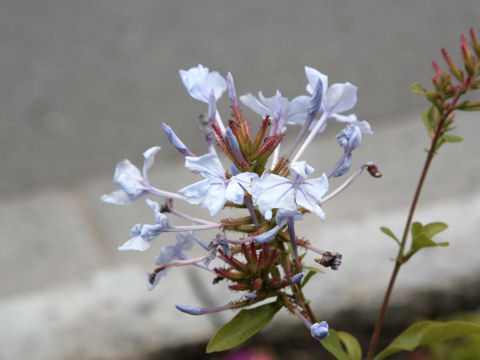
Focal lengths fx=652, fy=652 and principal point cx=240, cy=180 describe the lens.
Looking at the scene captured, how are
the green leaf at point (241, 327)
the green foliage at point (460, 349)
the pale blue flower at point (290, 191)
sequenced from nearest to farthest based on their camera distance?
the pale blue flower at point (290, 191) → the green leaf at point (241, 327) → the green foliage at point (460, 349)

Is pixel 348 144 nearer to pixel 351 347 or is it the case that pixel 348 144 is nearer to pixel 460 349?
pixel 351 347

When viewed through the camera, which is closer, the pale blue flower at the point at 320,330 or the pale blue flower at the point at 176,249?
the pale blue flower at the point at 320,330

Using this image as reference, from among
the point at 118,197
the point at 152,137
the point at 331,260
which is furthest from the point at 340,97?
the point at 152,137

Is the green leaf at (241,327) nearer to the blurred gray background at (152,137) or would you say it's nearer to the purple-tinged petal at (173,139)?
the purple-tinged petal at (173,139)

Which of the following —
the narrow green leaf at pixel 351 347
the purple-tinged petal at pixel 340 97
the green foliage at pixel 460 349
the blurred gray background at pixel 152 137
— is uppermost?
the blurred gray background at pixel 152 137

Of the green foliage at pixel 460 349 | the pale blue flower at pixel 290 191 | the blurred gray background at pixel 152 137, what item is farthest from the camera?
the blurred gray background at pixel 152 137

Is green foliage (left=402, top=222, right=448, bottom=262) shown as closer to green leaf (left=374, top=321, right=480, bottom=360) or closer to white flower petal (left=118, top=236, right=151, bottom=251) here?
green leaf (left=374, top=321, right=480, bottom=360)

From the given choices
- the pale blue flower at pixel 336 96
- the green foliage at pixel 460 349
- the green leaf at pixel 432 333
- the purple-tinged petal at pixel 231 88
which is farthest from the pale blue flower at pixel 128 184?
the green foliage at pixel 460 349

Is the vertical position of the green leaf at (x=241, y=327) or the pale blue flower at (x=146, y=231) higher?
the pale blue flower at (x=146, y=231)
